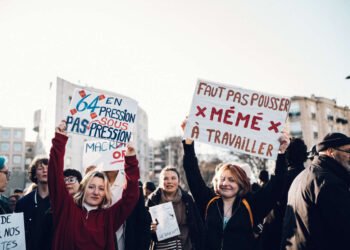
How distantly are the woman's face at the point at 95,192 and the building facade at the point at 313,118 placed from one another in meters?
47.3

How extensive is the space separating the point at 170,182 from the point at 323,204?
104 inches

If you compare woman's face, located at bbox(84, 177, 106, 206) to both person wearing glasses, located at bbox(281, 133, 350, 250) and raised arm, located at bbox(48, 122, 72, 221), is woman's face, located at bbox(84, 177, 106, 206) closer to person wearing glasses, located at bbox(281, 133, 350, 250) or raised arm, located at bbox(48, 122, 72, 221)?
raised arm, located at bbox(48, 122, 72, 221)

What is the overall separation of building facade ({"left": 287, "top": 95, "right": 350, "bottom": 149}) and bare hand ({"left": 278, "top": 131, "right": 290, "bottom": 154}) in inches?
1832

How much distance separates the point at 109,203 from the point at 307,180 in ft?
6.79

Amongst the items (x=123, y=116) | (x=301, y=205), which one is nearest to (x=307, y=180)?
(x=301, y=205)

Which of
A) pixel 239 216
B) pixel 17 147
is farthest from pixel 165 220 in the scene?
pixel 17 147

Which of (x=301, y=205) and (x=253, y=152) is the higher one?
(x=253, y=152)

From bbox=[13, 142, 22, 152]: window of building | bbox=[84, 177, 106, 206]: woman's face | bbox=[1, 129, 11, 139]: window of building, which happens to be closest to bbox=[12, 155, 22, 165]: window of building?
bbox=[13, 142, 22, 152]: window of building

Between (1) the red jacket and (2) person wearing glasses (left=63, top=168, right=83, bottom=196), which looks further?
(2) person wearing glasses (left=63, top=168, right=83, bottom=196)

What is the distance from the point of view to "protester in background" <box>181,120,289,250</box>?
3025mm

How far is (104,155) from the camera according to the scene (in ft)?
16.1

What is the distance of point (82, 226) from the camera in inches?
127

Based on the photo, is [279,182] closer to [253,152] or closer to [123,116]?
[253,152]

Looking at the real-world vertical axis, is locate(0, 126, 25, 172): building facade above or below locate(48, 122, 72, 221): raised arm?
above
